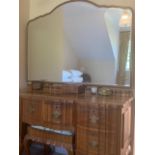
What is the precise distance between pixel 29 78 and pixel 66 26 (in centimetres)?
82

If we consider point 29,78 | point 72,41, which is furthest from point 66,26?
point 29,78

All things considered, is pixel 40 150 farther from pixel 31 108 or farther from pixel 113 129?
pixel 113 129

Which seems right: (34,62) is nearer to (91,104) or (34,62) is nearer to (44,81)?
(44,81)

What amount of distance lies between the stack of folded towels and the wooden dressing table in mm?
229

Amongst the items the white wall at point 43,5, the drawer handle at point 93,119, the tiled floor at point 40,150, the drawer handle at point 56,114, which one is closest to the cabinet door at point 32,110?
the drawer handle at point 56,114

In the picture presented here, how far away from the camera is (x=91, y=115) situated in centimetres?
196

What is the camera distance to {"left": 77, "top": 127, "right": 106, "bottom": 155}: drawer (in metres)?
1.93

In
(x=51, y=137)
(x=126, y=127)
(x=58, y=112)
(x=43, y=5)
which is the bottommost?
(x=51, y=137)

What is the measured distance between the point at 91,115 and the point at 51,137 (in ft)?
1.80

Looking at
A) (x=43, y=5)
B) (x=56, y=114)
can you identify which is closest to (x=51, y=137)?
(x=56, y=114)

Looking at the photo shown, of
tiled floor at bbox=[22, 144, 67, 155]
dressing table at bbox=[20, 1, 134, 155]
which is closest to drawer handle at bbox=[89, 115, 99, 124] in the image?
dressing table at bbox=[20, 1, 134, 155]

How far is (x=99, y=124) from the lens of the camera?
193 centimetres

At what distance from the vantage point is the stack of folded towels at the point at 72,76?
2551mm

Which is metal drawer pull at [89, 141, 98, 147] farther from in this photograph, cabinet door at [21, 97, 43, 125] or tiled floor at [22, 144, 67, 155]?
tiled floor at [22, 144, 67, 155]
